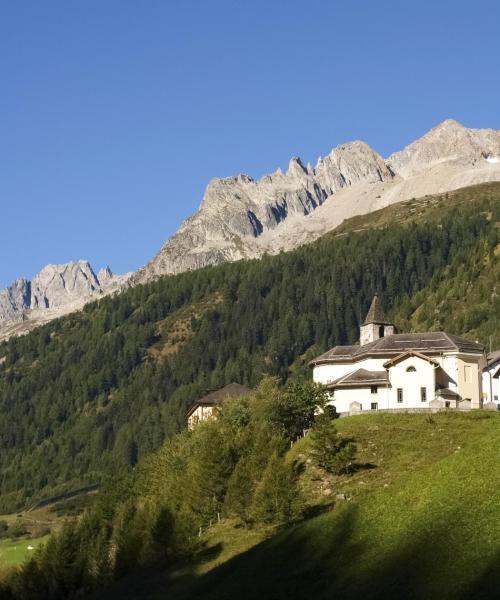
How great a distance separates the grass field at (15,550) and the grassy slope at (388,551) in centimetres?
6160

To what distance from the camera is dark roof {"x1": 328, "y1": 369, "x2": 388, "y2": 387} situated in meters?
99.5

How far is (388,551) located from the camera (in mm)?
45531

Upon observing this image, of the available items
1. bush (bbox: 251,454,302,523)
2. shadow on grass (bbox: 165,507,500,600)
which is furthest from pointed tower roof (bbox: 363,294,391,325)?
shadow on grass (bbox: 165,507,500,600)

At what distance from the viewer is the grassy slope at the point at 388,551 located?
4050 centimetres

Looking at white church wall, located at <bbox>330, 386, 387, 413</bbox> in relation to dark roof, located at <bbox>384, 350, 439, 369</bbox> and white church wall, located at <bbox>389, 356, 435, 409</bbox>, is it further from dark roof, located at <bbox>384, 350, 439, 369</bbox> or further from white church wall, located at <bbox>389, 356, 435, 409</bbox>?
dark roof, located at <bbox>384, 350, 439, 369</bbox>

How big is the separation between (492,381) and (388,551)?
230 feet

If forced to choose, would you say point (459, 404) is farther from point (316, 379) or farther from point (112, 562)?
point (112, 562)

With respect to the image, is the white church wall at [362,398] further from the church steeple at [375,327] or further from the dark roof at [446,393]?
the church steeple at [375,327]

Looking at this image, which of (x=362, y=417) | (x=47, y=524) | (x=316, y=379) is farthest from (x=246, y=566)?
(x=47, y=524)

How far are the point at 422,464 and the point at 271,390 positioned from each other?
33709mm

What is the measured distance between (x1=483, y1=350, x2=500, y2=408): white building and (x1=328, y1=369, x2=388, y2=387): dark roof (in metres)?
17.0

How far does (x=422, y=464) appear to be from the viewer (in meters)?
74.2

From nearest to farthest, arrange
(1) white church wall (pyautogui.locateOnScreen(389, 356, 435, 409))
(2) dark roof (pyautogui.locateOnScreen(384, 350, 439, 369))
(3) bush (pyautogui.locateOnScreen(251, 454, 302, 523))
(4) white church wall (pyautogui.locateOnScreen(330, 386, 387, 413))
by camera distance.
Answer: (3) bush (pyautogui.locateOnScreen(251, 454, 302, 523)) → (1) white church wall (pyautogui.locateOnScreen(389, 356, 435, 409)) → (2) dark roof (pyautogui.locateOnScreen(384, 350, 439, 369)) → (4) white church wall (pyautogui.locateOnScreen(330, 386, 387, 413))

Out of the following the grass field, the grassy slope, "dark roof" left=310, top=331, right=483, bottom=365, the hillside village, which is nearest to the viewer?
the grassy slope
